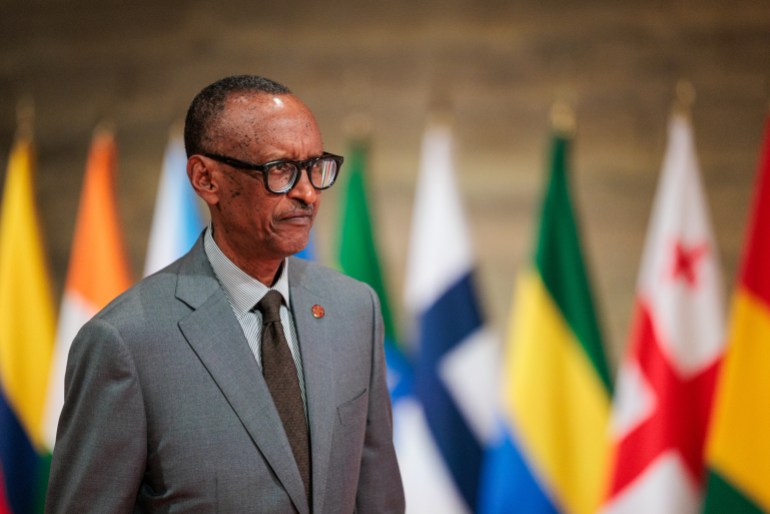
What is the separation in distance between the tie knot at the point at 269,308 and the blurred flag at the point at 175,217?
2.06 m

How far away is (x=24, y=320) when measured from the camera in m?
3.46

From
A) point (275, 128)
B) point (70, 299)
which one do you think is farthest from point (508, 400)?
point (275, 128)

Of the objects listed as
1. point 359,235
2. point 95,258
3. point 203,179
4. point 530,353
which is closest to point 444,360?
point 530,353

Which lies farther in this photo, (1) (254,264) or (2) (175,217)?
(2) (175,217)

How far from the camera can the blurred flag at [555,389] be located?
9.96 ft

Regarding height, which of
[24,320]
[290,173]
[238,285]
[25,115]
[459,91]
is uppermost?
[25,115]

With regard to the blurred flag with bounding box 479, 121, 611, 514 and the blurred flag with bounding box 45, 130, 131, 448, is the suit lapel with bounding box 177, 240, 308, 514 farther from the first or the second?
the blurred flag with bounding box 45, 130, 131, 448

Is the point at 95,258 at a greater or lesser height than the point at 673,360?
greater

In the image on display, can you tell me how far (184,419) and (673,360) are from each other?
210 cm

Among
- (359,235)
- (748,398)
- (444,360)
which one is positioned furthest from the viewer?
(359,235)

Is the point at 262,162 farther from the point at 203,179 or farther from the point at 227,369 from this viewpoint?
the point at 227,369

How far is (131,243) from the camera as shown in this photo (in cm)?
380

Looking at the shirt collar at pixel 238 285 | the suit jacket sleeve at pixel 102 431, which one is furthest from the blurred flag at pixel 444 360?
the suit jacket sleeve at pixel 102 431

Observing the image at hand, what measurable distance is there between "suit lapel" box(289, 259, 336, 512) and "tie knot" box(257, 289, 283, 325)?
0.05 m
